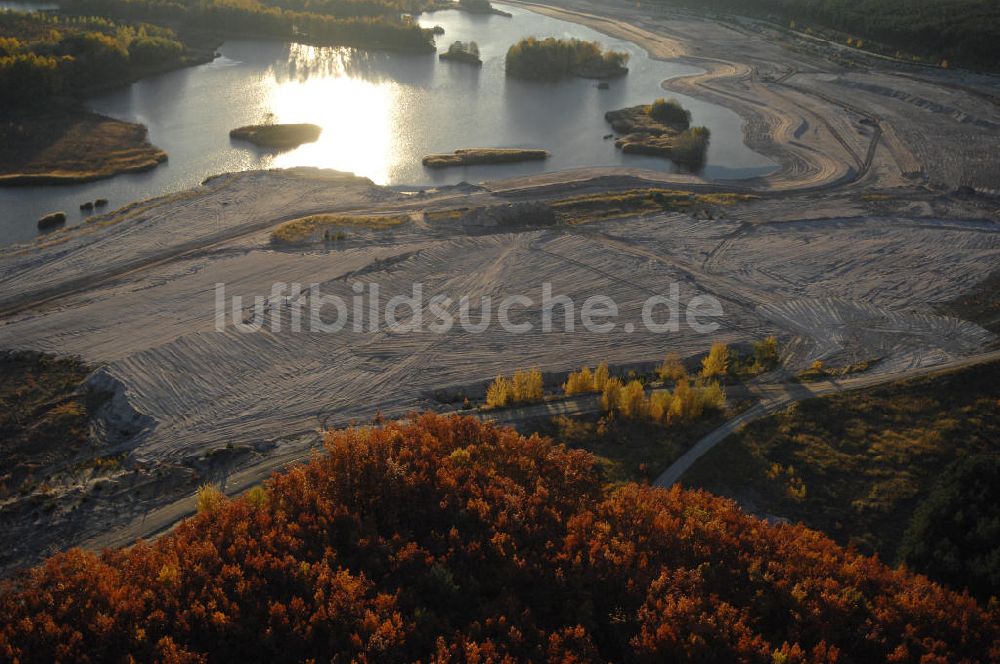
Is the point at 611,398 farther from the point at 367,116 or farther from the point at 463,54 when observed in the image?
the point at 463,54

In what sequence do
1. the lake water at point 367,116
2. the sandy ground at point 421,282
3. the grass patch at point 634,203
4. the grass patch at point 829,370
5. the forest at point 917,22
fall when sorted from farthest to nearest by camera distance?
the forest at point 917,22, the lake water at point 367,116, the grass patch at point 634,203, the grass patch at point 829,370, the sandy ground at point 421,282

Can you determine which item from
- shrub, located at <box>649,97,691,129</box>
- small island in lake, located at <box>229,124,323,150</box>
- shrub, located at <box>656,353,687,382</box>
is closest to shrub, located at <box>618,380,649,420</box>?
shrub, located at <box>656,353,687,382</box>

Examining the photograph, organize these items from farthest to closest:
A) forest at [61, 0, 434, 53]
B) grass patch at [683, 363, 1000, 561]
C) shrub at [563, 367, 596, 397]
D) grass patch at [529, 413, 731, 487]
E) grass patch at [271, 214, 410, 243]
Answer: forest at [61, 0, 434, 53]
grass patch at [271, 214, 410, 243]
shrub at [563, 367, 596, 397]
grass patch at [529, 413, 731, 487]
grass patch at [683, 363, 1000, 561]

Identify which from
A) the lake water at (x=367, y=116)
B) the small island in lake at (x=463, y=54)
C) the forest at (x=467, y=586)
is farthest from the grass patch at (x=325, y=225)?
the small island in lake at (x=463, y=54)

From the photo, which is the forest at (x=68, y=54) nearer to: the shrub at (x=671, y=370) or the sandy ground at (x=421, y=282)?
the sandy ground at (x=421, y=282)

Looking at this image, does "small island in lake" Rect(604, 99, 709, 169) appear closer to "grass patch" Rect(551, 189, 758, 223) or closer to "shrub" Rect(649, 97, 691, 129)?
"shrub" Rect(649, 97, 691, 129)

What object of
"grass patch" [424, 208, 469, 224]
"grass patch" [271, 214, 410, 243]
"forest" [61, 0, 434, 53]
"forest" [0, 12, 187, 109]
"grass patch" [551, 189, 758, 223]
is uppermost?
"forest" [61, 0, 434, 53]

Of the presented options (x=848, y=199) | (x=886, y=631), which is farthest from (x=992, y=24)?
(x=886, y=631)

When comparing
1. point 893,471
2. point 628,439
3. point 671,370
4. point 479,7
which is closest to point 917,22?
point 479,7
